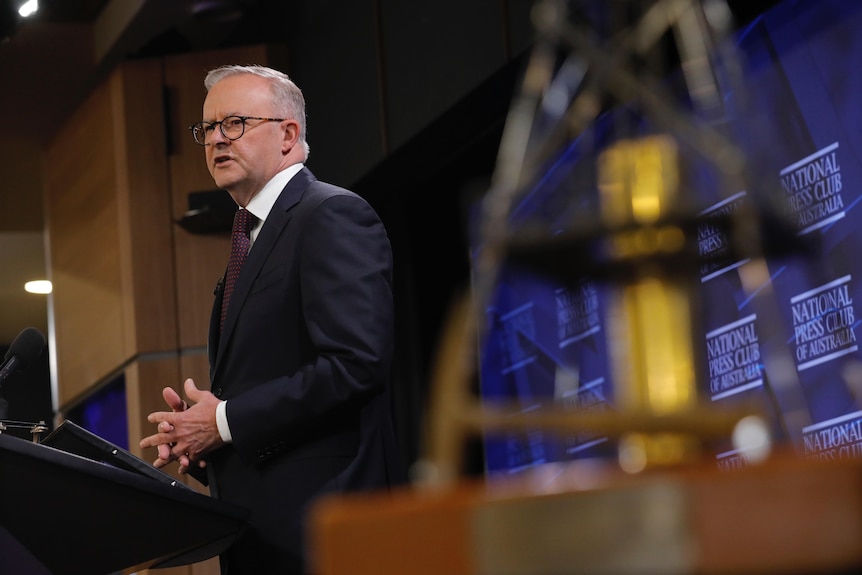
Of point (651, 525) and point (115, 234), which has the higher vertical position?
point (115, 234)

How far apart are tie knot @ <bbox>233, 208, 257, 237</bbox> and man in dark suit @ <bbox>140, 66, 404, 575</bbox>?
0.23 feet

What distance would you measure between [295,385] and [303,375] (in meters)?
0.02

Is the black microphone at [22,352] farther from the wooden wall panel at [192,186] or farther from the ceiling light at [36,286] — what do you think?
the ceiling light at [36,286]

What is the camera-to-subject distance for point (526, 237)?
823mm

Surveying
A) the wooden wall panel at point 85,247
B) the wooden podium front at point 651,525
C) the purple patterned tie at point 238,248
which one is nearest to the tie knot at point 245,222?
the purple patterned tie at point 238,248

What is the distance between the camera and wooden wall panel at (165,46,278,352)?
5660mm

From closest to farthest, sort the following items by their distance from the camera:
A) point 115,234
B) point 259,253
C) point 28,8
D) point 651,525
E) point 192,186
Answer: point 651,525 < point 259,253 < point 28,8 < point 192,186 < point 115,234

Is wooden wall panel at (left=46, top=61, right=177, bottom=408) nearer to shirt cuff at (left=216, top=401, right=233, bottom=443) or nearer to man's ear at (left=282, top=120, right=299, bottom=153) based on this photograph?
man's ear at (left=282, top=120, right=299, bottom=153)

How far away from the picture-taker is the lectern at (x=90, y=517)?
187 centimetres

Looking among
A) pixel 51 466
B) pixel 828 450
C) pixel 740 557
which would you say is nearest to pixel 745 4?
pixel 828 450

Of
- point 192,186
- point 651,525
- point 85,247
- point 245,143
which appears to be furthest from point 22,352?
point 85,247

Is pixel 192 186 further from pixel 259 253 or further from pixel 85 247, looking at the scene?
pixel 259 253

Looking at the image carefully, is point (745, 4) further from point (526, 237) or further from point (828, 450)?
point (526, 237)

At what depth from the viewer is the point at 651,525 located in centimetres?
74
